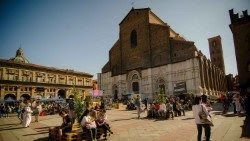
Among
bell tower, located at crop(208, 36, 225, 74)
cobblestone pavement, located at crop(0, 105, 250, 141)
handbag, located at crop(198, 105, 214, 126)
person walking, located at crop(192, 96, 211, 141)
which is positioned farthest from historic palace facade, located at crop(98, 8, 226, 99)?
bell tower, located at crop(208, 36, 225, 74)

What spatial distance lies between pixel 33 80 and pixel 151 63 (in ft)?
82.8

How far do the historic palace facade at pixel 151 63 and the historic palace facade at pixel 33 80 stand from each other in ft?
28.2

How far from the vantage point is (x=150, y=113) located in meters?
16.8

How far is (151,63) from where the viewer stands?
3947cm

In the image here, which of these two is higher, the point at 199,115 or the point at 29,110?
the point at 199,115

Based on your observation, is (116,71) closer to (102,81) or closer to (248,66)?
(102,81)

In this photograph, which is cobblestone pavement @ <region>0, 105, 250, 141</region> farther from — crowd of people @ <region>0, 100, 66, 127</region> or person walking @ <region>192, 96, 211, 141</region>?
person walking @ <region>192, 96, 211, 141</region>

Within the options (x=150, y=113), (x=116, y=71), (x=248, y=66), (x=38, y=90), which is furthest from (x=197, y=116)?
(x=38, y=90)

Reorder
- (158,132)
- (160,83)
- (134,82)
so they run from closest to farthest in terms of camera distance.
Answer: (158,132), (160,83), (134,82)

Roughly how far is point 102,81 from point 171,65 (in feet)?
59.2

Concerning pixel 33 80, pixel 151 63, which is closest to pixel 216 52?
pixel 151 63

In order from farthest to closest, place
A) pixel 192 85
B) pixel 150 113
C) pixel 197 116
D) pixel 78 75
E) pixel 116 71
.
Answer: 1. pixel 78 75
2. pixel 116 71
3. pixel 192 85
4. pixel 150 113
5. pixel 197 116

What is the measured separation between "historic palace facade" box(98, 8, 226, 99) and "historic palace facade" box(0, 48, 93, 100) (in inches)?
339

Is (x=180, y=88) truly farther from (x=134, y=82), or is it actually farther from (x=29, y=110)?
(x=29, y=110)
